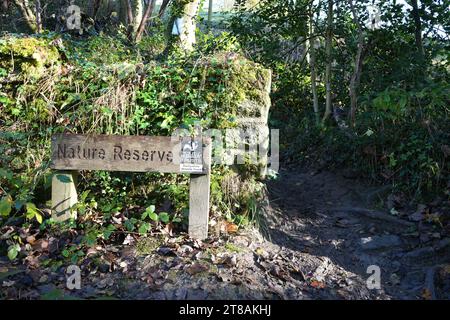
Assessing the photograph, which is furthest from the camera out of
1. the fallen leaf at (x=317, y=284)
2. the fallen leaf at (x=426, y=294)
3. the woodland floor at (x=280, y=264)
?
the fallen leaf at (x=426, y=294)

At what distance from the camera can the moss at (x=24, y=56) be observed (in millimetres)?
4797

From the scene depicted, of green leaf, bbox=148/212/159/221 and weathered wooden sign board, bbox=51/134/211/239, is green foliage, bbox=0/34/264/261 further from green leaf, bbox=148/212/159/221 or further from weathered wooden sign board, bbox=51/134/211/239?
green leaf, bbox=148/212/159/221

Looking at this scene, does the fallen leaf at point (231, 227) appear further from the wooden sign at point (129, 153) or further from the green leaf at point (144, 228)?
the green leaf at point (144, 228)

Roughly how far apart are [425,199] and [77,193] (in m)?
4.26

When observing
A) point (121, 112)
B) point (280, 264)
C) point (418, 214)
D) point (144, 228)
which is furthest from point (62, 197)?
point (418, 214)

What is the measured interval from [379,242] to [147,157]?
9.21ft

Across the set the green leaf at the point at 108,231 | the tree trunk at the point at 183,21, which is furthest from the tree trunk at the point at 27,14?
the green leaf at the point at 108,231

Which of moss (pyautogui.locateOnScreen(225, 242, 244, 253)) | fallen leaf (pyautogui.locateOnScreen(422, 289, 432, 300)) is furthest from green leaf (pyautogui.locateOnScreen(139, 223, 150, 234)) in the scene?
fallen leaf (pyautogui.locateOnScreen(422, 289, 432, 300))

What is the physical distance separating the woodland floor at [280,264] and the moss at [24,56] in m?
2.01

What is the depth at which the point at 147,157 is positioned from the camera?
4105mm

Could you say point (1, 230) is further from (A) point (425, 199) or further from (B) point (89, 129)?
(A) point (425, 199)

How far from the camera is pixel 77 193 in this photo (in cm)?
459

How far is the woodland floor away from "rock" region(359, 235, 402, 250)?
0.01m

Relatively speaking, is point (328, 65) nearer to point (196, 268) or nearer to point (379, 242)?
point (379, 242)
